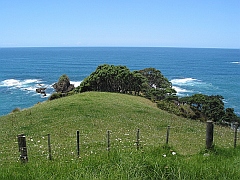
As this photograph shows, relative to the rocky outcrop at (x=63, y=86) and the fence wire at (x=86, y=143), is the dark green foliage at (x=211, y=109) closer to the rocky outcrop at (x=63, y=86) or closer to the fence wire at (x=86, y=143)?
the fence wire at (x=86, y=143)

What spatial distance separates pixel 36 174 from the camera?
630 centimetres

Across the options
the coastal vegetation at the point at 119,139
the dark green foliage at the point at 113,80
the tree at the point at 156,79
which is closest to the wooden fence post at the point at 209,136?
the coastal vegetation at the point at 119,139

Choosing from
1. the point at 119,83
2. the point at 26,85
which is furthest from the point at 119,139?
the point at 26,85

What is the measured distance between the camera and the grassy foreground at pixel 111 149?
20.7ft

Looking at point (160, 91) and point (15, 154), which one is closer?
point (15, 154)

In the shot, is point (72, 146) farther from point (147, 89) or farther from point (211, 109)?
point (147, 89)

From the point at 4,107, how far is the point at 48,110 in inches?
1416

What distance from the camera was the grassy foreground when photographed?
20.7 feet

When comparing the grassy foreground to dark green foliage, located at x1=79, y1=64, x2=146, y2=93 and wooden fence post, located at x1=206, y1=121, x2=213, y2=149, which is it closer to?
wooden fence post, located at x1=206, y1=121, x2=213, y2=149

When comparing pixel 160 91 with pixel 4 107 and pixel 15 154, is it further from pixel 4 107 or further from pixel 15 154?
pixel 15 154

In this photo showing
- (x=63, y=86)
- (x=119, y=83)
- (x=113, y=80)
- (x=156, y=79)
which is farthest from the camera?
(x=63, y=86)

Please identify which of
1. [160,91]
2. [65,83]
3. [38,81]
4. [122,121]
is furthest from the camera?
[38,81]

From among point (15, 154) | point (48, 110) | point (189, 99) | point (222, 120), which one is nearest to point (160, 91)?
point (189, 99)

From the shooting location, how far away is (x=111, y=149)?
444 inches
